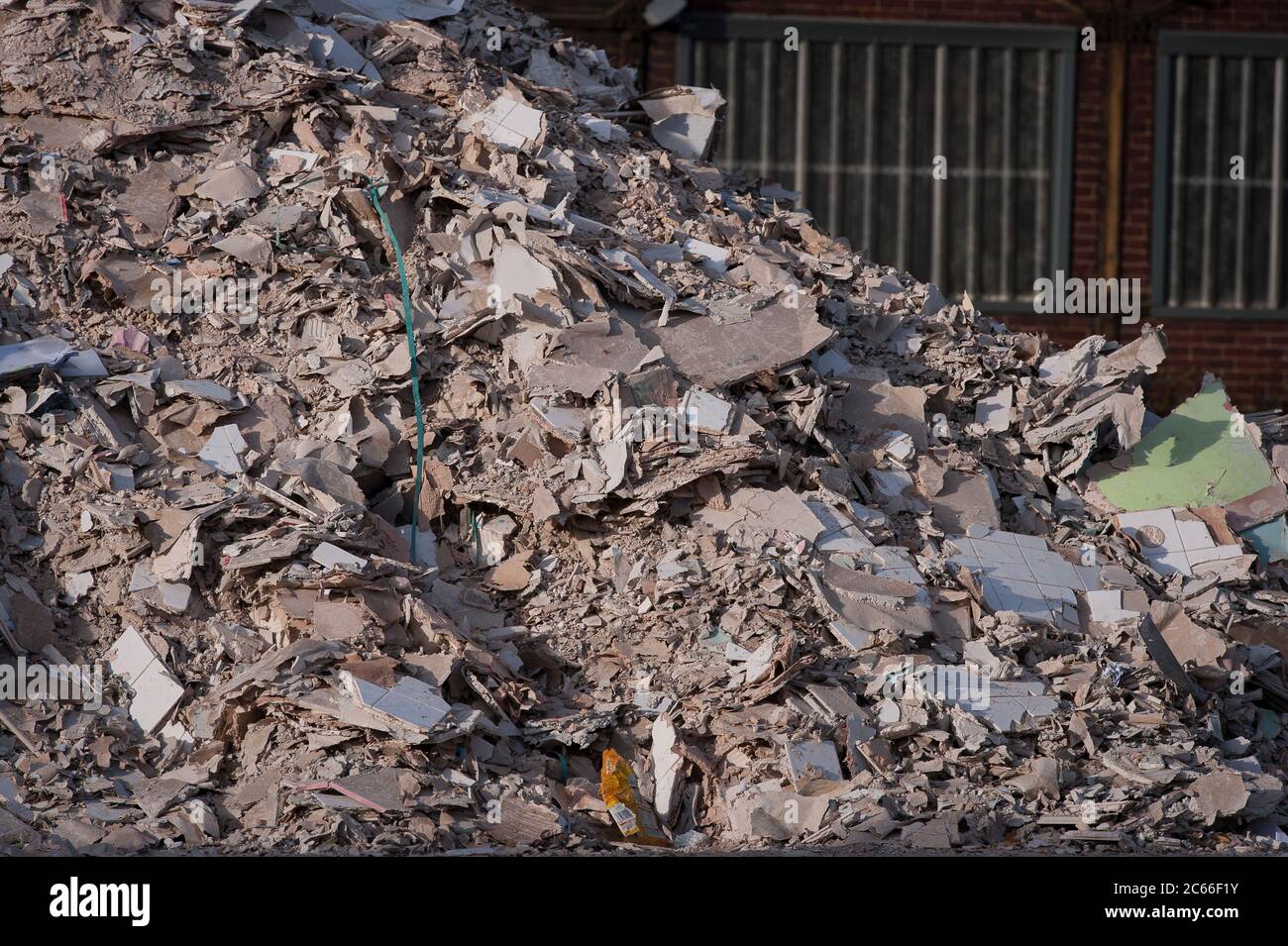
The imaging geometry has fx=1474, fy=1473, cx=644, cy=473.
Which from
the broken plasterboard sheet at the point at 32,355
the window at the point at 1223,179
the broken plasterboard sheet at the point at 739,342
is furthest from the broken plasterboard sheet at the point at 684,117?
the window at the point at 1223,179

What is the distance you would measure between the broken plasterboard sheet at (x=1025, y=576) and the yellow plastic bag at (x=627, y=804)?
1830 mm

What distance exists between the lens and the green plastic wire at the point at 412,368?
6652mm

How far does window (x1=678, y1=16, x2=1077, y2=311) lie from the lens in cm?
1324

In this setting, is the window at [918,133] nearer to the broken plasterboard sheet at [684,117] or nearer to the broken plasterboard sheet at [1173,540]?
the broken plasterboard sheet at [684,117]

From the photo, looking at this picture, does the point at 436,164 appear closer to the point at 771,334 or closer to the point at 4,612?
the point at 771,334

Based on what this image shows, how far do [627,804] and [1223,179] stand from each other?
10430 millimetres

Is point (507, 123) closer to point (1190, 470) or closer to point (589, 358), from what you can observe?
point (589, 358)

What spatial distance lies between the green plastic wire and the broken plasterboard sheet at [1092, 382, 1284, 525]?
351 centimetres

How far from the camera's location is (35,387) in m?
6.73

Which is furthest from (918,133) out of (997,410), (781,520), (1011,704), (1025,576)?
(1011,704)

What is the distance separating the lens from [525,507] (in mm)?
6527

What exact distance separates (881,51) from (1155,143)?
2668 millimetres

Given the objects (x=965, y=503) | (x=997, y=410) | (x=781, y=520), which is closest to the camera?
(x=781, y=520)

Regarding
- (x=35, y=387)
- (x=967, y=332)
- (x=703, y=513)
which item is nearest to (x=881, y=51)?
(x=967, y=332)
